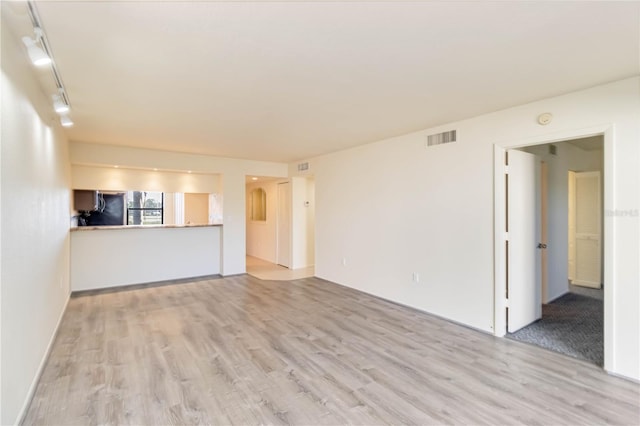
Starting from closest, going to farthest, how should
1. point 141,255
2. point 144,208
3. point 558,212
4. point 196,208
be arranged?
point 558,212
point 141,255
point 144,208
point 196,208

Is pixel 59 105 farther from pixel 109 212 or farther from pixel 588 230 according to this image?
pixel 588 230

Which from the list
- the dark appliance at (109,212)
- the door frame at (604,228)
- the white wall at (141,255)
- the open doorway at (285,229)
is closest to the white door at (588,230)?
the door frame at (604,228)

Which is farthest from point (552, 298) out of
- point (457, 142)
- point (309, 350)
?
point (309, 350)

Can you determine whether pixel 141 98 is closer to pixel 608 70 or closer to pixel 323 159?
pixel 323 159

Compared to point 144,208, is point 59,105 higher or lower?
higher

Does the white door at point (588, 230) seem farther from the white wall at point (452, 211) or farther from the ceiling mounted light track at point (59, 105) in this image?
the ceiling mounted light track at point (59, 105)

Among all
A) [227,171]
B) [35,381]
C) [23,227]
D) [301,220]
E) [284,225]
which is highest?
[227,171]

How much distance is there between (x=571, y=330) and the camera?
3.60 m

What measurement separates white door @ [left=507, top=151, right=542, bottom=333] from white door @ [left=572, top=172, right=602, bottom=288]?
260cm

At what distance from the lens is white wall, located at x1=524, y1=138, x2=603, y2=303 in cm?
471

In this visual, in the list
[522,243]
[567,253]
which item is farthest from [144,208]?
[567,253]

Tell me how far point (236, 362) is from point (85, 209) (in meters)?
4.78

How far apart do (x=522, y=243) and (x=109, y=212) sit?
280 inches

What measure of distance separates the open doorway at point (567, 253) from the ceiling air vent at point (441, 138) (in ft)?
3.16
